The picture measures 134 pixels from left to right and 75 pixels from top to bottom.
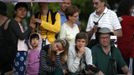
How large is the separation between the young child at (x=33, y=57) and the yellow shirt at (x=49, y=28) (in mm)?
245

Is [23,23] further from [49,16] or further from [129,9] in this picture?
[129,9]

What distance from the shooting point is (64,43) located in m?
12.0

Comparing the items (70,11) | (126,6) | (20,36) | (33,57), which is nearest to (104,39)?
(70,11)

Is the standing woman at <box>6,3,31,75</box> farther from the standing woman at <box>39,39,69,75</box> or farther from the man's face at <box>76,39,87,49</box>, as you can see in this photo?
the man's face at <box>76,39,87,49</box>

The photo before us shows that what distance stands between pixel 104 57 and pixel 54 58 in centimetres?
101

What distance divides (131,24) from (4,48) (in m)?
2.69

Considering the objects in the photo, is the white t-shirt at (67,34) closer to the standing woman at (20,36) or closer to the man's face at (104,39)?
the man's face at (104,39)

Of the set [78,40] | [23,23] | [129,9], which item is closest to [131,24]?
[129,9]

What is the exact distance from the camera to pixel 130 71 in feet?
41.4

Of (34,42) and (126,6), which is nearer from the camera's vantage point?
(34,42)

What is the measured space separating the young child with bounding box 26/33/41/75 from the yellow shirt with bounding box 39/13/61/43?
0.80ft

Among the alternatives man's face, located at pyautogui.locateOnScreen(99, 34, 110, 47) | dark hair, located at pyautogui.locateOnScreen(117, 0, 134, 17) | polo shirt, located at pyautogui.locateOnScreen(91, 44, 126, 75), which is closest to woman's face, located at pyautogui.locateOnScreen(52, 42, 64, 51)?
polo shirt, located at pyautogui.locateOnScreen(91, 44, 126, 75)

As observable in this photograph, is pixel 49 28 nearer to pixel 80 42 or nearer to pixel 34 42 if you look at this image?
pixel 34 42

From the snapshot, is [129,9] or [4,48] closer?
[4,48]
